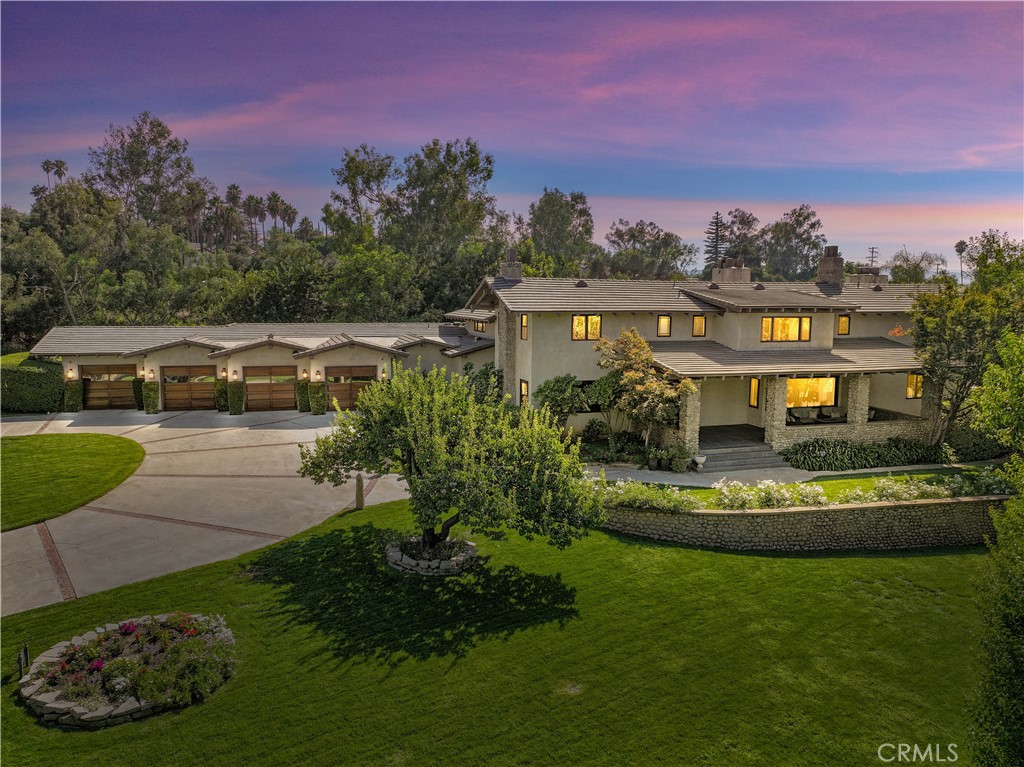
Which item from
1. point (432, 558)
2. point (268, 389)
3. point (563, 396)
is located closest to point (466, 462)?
point (432, 558)

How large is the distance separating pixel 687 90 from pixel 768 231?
331 ft

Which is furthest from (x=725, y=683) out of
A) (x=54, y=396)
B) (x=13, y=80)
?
(x=13, y=80)

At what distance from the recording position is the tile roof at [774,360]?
2409 cm

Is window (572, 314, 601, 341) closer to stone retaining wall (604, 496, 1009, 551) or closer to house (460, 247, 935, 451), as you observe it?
house (460, 247, 935, 451)

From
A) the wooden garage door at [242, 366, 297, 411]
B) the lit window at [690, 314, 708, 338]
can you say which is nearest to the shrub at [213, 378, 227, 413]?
the wooden garage door at [242, 366, 297, 411]

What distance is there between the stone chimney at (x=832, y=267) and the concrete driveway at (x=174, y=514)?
83.1 feet

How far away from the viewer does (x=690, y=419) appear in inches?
914

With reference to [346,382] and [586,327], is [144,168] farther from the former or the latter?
[586,327]

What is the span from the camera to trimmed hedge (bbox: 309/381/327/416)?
32219 millimetres

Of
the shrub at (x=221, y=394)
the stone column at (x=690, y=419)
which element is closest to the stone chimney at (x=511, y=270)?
the stone column at (x=690, y=419)

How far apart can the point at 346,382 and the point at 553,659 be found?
2405 centimetres

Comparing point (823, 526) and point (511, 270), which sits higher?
point (511, 270)

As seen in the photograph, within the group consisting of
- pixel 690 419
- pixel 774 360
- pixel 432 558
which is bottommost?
pixel 432 558

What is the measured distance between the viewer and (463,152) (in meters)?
65.6
